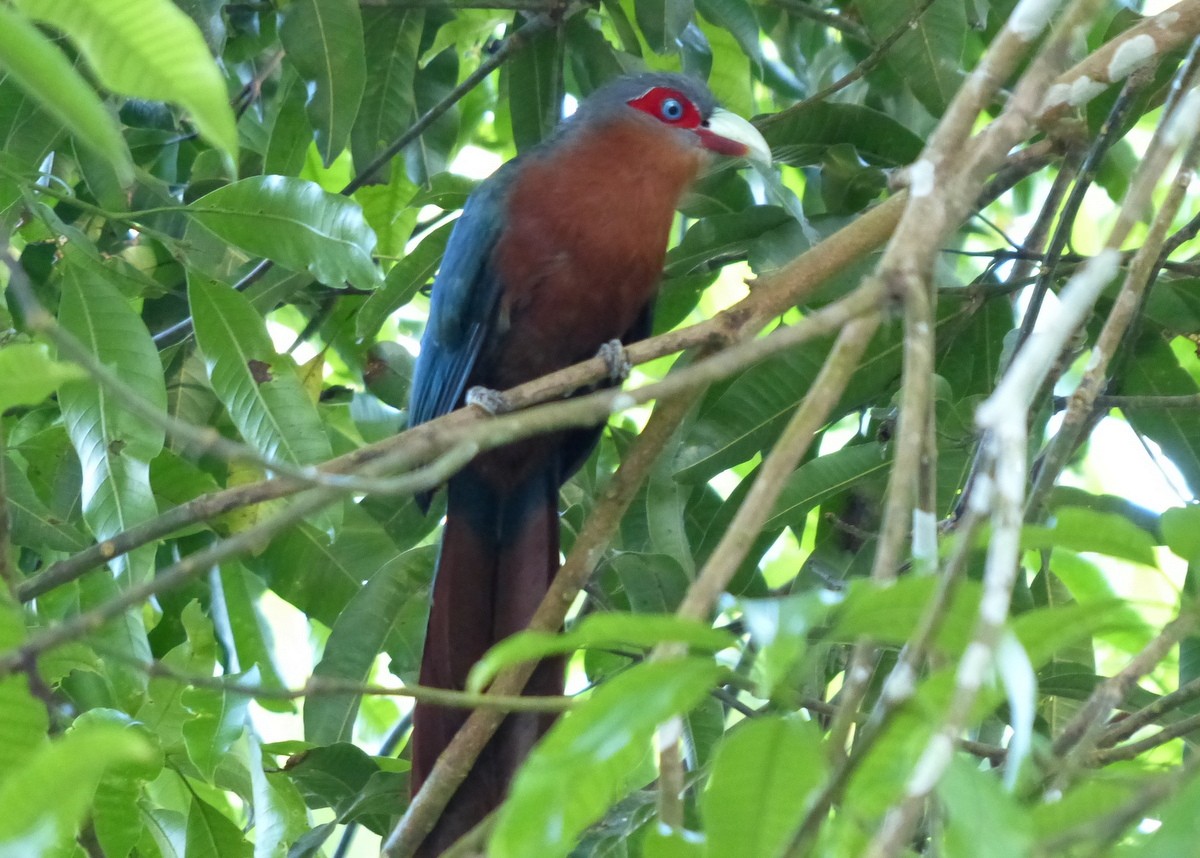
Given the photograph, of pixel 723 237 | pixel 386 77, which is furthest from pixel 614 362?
pixel 386 77

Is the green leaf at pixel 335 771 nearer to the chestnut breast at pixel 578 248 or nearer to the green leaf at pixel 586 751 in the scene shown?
the chestnut breast at pixel 578 248

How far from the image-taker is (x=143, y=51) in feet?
3.38

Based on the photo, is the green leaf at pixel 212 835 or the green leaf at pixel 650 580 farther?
the green leaf at pixel 650 580

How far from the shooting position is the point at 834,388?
4.17 feet

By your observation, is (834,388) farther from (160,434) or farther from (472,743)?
(160,434)

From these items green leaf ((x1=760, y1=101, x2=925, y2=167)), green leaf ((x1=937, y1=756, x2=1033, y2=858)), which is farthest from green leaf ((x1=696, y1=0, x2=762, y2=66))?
green leaf ((x1=937, y1=756, x2=1033, y2=858))

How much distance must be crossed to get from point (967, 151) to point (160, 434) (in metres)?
1.26

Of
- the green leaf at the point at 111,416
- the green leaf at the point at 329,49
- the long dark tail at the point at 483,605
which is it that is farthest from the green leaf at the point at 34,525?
the green leaf at the point at 329,49

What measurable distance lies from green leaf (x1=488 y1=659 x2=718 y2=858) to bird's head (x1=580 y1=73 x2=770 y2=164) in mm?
2387

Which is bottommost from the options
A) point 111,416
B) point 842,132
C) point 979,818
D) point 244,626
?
point 244,626

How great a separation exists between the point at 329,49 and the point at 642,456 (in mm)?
1013

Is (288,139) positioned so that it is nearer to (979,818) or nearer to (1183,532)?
(1183,532)

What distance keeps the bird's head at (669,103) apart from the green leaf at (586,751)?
2.39 metres

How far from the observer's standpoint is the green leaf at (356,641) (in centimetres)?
242
